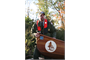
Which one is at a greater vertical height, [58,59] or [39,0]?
[39,0]

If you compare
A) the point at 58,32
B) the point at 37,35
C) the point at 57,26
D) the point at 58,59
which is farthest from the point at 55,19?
the point at 58,59

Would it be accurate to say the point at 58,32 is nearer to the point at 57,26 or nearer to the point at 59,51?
the point at 57,26

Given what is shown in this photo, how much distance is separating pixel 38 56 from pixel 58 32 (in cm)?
76

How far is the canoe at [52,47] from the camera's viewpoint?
223cm

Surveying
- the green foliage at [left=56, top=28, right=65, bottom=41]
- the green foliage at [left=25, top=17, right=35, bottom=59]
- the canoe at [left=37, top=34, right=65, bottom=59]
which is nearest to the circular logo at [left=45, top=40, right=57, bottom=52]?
the canoe at [left=37, top=34, right=65, bottom=59]

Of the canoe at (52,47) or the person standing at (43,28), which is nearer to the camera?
the canoe at (52,47)

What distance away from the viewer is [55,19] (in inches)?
92.7

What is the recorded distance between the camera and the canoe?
7.32ft

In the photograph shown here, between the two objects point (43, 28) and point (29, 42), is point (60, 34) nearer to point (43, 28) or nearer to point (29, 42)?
point (43, 28)

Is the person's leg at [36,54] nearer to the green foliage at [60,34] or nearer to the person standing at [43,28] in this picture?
the person standing at [43,28]

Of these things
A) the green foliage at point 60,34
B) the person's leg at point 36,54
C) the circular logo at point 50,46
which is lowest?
the person's leg at point 36,54


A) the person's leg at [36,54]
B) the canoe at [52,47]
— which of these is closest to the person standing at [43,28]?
A: the person's leg at [36,54]
